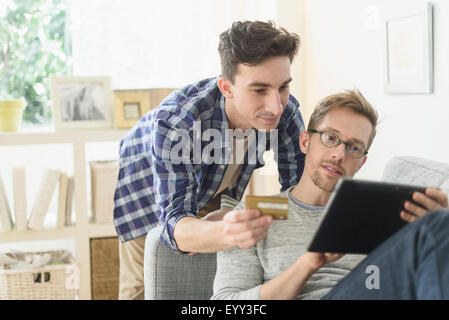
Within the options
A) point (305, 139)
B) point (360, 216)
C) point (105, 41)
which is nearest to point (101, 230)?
point (105, 41)

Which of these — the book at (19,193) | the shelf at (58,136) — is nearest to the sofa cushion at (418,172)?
the shelf at (58,136)

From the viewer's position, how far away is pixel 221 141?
1999mm

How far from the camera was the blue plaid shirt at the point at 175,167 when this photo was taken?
5.94 ft

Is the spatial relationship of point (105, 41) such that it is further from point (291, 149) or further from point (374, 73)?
point (291, 149)

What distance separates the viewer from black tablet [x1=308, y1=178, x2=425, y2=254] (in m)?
1.20

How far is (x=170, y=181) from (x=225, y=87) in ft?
1.15

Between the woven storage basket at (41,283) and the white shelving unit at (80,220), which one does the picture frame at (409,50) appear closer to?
the white shelving unit at (80,220)

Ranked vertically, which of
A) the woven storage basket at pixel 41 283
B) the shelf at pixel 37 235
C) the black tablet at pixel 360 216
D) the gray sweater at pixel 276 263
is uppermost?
the black tablet at pixel 360 216

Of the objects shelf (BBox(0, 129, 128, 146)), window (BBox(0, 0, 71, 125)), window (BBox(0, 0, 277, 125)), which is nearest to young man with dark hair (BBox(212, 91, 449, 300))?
shelf (BBox(0, 129, 128, 146))

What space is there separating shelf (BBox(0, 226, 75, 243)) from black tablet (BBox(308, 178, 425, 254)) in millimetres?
2244

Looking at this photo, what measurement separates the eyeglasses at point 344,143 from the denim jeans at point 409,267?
42 cm
